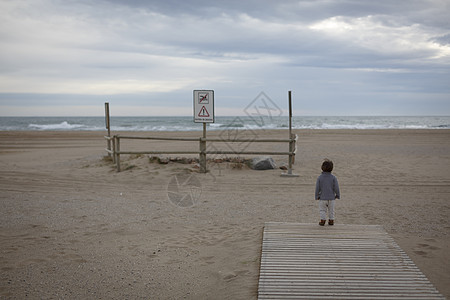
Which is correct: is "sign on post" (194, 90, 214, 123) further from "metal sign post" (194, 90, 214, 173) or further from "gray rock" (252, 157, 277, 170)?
"gray rock" (252, 157, 277, 170)

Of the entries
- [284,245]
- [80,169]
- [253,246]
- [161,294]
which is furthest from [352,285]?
[80,169]

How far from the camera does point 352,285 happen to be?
317cm

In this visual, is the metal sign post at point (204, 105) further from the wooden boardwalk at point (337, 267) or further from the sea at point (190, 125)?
the sea at point (190, 125)

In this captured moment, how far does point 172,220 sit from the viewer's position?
5875mm

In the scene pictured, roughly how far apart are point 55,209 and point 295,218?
Result: 14.7ft

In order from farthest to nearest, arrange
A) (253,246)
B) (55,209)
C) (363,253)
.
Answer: (55,209) → (253,246) → (363,253)

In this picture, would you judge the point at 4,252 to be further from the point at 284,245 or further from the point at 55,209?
the point at 284,245

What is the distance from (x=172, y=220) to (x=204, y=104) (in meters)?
4.49

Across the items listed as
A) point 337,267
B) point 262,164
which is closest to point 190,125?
point 262,164

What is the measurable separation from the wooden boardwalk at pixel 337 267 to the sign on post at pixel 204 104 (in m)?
5.49

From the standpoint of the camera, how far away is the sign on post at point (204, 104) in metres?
9.55

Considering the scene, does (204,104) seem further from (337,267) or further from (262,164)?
(337,267)

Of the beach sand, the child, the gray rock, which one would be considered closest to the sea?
the gray rock

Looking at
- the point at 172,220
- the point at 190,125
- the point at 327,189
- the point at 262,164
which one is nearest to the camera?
the point at 327,189
